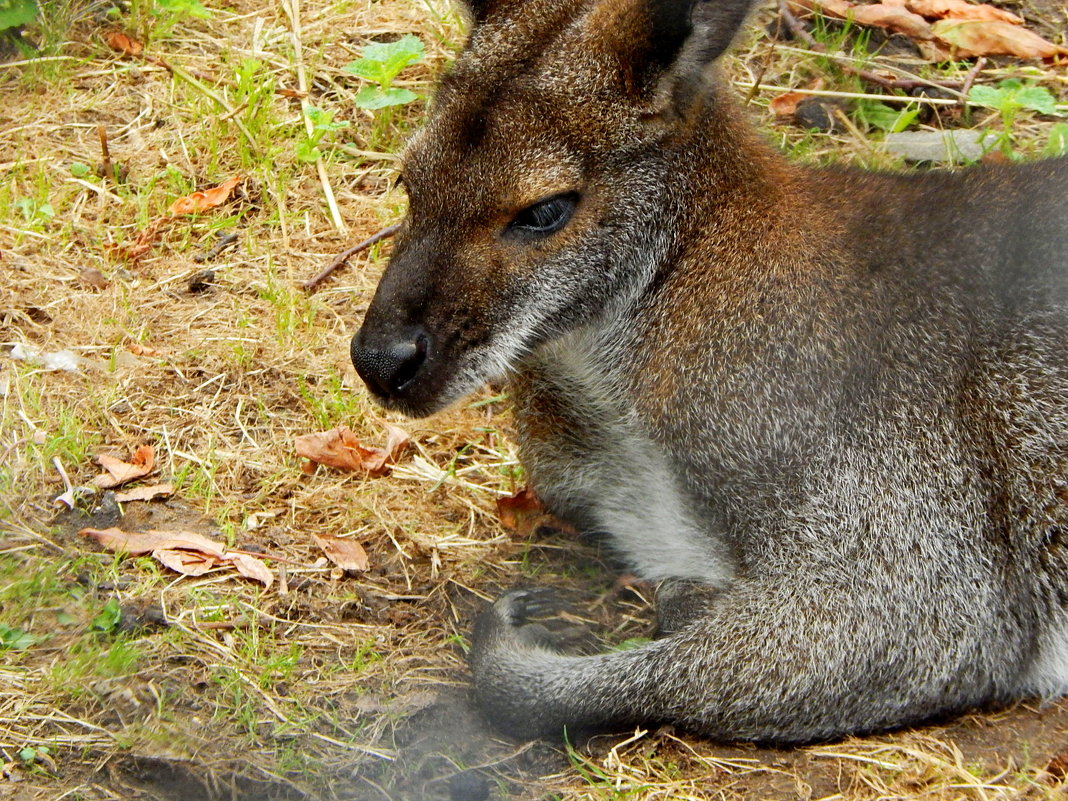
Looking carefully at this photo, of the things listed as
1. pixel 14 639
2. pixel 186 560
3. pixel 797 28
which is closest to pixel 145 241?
pixel 186 560

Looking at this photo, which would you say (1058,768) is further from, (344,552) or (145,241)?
(145,241)

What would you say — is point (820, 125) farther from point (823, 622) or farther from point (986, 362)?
point (823, 622)

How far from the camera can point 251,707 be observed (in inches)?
157

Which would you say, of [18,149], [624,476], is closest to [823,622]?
[624,476]

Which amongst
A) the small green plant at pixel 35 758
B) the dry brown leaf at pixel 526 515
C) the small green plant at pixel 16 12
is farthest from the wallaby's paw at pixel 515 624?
the small green plant at pixel 16 12

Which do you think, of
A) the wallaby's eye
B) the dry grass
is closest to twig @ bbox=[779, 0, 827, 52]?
the dry grass

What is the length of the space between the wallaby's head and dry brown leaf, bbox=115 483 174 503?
140cm

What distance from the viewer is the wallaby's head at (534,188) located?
3.84m

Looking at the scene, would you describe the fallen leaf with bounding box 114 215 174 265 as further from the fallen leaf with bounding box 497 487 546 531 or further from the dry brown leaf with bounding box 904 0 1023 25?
the dry brown leaf with bounding box 904 0 1023 25

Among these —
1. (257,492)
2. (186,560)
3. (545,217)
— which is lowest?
(257,492)

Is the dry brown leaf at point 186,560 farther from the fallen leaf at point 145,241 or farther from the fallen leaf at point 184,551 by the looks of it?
the fallen leaf at point 145,241

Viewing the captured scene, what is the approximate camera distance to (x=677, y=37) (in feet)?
12.6

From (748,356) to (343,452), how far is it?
6.24 ft

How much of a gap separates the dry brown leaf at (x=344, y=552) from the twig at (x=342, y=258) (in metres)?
1.61
